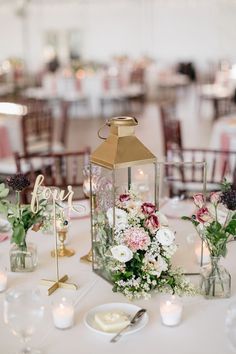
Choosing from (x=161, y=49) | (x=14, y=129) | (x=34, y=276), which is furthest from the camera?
(x=161, y=49)

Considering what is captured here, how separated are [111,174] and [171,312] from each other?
1.55 ft

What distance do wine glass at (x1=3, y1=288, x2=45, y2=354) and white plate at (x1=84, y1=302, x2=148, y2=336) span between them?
0.22m

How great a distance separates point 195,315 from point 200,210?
1.04ft

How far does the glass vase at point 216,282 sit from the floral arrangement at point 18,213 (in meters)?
0.59

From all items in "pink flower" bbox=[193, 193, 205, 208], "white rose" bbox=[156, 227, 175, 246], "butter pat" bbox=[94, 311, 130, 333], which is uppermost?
"pink flower" bbox=[193, 193, 205, 208]

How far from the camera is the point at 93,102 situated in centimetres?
1045

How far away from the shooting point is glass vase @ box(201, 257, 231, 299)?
177cm

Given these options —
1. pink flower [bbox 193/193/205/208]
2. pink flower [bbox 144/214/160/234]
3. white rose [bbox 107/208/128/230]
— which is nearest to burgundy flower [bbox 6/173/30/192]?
white rose [bbox 107/208/128/230]

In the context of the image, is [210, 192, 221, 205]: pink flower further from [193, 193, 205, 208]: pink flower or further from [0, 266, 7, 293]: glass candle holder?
[0, 266, 7, 293]: glass candle holder

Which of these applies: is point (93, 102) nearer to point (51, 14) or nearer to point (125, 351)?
point (51, 14)

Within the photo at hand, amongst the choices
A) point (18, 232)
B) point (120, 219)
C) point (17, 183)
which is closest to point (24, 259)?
point (18, 232)

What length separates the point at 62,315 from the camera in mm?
1565

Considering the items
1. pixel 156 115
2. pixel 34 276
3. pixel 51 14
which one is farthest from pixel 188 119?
pixel 34 276

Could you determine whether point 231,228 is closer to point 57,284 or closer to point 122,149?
point 122,149
